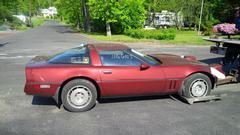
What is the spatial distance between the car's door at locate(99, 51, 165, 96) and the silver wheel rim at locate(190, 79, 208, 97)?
686 mm

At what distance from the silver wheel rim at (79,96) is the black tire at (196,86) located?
1.99 m

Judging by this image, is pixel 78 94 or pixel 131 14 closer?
pixel 78 94

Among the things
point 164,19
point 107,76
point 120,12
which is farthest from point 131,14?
point 107,76

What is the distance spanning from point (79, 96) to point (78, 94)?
0.15ft

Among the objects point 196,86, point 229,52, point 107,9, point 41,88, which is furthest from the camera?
point 107,9

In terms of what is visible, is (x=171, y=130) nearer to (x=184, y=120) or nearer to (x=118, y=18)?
(x=184, y=120)

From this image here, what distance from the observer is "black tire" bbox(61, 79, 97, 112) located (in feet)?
16.9

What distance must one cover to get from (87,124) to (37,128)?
825 millimetres

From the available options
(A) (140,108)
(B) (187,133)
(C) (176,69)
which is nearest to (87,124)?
(A) (140,108)

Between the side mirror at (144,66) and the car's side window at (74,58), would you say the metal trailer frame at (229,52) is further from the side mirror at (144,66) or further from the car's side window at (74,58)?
the car's side window at (74,58)

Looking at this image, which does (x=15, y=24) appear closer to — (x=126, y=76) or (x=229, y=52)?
(x=229, y=52)

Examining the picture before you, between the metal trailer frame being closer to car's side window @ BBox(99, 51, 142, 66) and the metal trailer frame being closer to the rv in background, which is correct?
car's side window @ BBox(99, 51, 142, 66)

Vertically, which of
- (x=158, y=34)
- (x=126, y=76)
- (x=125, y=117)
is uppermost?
(x=158, y=34)

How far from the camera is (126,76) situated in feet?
17.6
